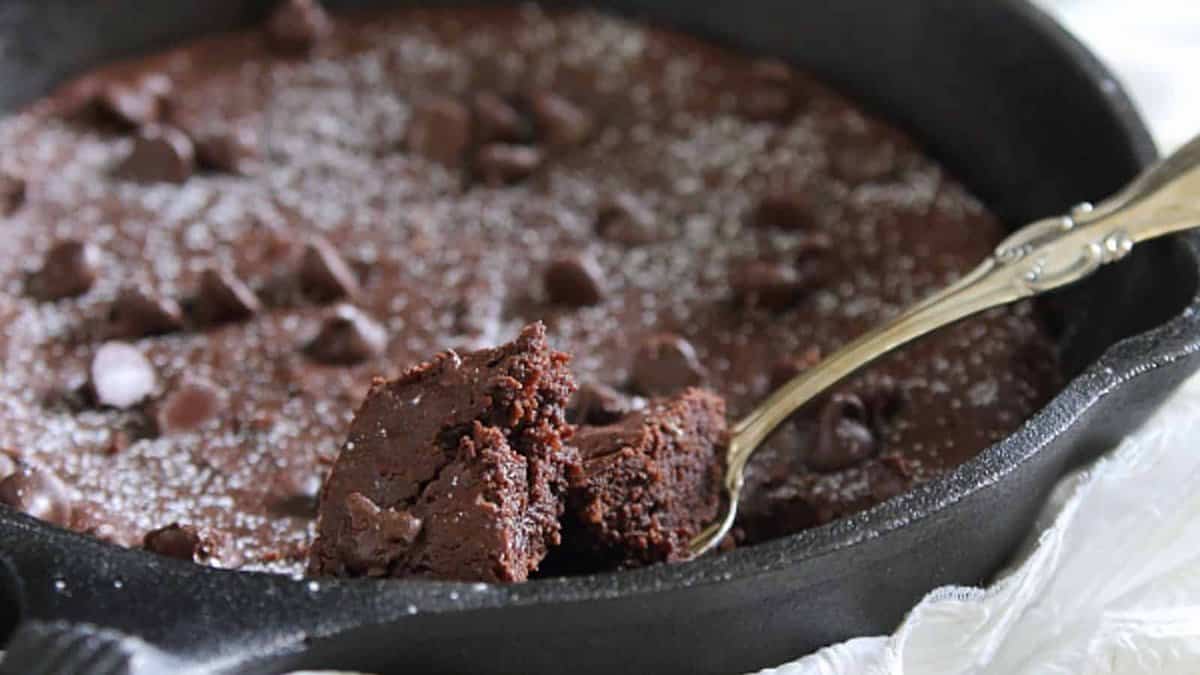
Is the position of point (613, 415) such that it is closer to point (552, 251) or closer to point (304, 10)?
point (552, 251)

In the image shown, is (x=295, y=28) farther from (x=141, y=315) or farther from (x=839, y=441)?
(x=839, y=441)

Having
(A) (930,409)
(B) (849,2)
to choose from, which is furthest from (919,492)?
(B) (849,2)

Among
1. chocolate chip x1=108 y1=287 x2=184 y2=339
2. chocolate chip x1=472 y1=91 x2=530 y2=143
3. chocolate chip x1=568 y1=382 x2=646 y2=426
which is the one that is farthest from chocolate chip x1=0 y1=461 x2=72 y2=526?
chocolate chip x1=472 y1=91 x2=530 y2=143

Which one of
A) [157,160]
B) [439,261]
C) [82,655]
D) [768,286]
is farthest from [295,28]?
[82,655]

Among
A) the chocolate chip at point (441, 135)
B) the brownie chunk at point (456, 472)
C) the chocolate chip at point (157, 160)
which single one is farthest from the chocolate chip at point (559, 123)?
the brownie chunk at point (456, 472)

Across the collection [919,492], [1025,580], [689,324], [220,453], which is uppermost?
[919,492]

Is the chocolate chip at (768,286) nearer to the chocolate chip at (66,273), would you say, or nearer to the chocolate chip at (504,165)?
the chocolate chip at (504,165)

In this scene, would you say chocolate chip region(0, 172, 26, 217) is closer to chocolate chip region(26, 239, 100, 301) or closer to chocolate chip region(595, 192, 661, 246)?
chocolate chip region(26, 239, 100, 301)

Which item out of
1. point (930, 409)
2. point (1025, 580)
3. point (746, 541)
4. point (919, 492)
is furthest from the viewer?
point (930, 409)
